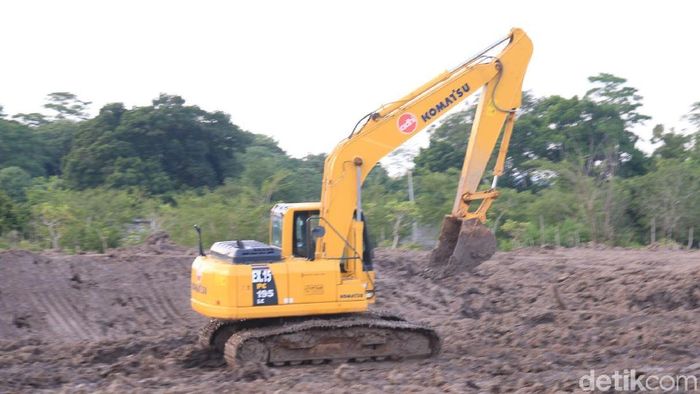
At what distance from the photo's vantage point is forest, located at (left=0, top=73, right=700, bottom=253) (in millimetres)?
22109

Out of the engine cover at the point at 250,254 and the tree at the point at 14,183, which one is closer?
the engine cover at the point at 250,254

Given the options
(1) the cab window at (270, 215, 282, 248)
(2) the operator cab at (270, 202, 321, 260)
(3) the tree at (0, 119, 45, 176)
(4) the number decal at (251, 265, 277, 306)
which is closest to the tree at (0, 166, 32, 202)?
(3) the tree at (0, 119, 45, 176)

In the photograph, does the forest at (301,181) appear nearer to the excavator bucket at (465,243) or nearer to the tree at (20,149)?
the tree at (20,149)

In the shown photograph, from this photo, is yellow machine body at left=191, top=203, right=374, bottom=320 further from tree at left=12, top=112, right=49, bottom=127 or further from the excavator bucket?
tree at left=12, top=112, right=49, bottom=127

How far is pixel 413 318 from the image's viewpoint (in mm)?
15695

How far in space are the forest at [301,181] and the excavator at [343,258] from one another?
9.76m

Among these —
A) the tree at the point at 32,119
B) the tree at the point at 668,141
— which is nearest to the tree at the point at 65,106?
the tree at the point at 32,119

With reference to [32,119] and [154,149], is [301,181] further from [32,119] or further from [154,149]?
[32,119]

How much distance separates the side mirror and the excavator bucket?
1.76 metres

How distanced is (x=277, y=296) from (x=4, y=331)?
5407 millimetres

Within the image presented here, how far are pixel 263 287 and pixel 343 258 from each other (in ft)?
3.41

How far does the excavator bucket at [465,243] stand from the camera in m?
11.6

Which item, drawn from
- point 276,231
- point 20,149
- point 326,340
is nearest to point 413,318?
point 276,231

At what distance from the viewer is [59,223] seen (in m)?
21.3
